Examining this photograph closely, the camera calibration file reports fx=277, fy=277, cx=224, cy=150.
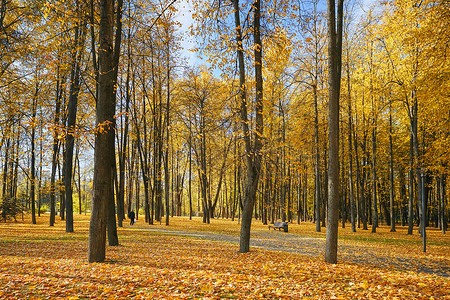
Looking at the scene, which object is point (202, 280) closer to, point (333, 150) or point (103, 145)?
point (103, 145)

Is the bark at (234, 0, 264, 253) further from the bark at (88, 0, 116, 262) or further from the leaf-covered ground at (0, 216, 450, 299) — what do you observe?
the bark at (88, 0, 116, 262)

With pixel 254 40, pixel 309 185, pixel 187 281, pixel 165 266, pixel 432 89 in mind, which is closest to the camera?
pixel 187 281

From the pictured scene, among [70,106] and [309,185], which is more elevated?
[70,106]

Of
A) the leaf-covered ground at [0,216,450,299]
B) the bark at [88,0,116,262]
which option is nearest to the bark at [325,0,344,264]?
the leaf-covered ground at [0,216,450,299]

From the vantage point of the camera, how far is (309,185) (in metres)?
37.0

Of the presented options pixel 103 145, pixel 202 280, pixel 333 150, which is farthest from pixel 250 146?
pixel 202 280

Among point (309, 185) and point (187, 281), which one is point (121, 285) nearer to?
point (187, 281)

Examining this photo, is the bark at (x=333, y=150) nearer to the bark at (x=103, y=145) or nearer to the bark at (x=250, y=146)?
the bark at (x=250, y=146)

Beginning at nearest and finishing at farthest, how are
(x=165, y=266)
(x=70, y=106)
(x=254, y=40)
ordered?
(x=165, y=266), (x=254, y=40), (x=70, y=106)

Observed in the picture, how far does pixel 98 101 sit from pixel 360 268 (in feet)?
25.7

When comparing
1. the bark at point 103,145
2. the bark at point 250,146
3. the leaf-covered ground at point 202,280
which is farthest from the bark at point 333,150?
the bark at point 103,145

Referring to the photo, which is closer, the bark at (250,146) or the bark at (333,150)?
the bark at (333,150)

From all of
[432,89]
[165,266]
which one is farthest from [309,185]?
[165,266]

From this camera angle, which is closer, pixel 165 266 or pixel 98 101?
pixel 165 266
